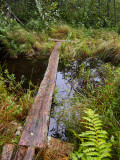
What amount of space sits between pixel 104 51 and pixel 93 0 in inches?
238

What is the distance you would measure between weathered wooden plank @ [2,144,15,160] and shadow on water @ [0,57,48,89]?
2.18 m

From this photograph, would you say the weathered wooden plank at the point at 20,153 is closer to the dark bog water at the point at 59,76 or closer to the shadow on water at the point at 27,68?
the dark bog water at the point at 59,76

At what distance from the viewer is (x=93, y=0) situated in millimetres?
9391

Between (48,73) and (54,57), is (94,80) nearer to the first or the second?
(48,73)

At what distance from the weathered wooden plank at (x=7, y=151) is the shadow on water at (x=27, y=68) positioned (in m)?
2.18

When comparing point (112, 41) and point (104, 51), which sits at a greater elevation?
point (112, 41)

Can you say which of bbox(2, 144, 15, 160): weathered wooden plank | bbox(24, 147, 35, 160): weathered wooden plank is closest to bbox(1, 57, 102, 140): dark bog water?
bbox(24, 147, 35, 160): weathered wooden plank

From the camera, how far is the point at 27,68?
185 inches

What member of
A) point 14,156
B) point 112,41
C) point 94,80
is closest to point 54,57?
point 94,80

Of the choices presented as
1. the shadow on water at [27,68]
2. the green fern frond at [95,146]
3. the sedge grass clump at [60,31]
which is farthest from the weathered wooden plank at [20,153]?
the sedge grass clump at [60,31]

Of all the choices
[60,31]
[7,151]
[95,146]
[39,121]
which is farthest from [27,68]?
[60,31]

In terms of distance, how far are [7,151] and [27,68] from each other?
3.43 meters

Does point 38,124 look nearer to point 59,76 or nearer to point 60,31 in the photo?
point 59,76

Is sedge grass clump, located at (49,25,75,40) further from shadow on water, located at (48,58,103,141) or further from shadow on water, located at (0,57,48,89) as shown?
shadow on water, located at (48,58,103,141)
